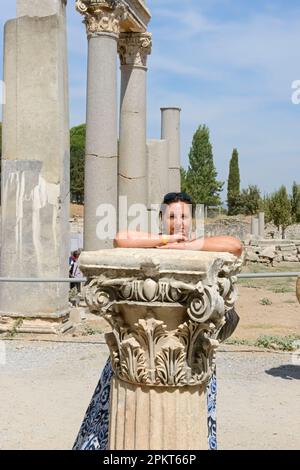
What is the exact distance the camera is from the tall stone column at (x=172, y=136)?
755 inches

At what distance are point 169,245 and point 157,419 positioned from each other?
74 cm

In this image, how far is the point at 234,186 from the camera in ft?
228

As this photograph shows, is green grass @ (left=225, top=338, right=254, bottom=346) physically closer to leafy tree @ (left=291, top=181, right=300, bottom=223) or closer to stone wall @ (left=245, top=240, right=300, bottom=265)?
stone wall @ (left=245, top=240, right=300, bottom=265)

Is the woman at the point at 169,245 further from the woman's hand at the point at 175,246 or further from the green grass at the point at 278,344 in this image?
the green grass at the point at 278,344

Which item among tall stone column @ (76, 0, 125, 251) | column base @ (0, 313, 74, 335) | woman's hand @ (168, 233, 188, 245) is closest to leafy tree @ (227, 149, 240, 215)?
tall stone column @ (76, 0, 125, 251)

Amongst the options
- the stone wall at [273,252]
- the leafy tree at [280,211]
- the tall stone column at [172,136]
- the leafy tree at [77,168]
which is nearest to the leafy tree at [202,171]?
the leafy tree at [77,168]

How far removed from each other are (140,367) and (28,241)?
690 cm

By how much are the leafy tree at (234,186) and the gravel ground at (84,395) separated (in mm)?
55153

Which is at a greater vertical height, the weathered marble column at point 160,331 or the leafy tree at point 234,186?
the leafy tree at point 234,186

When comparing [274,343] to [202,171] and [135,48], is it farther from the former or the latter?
[202,171]

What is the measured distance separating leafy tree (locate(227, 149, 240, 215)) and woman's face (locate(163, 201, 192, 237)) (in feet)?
198

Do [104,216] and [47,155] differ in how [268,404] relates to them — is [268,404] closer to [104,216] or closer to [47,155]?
[47,155]

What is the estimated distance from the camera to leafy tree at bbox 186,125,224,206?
65.6m

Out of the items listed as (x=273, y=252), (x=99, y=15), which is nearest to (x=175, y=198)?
(x=99, y=15)
